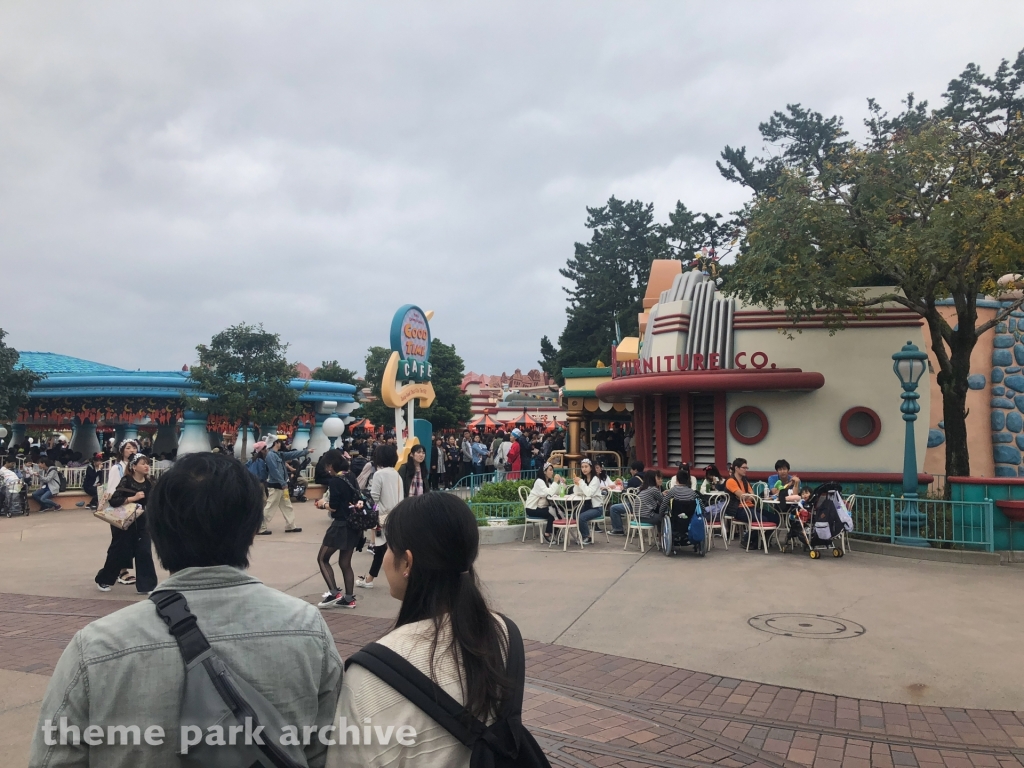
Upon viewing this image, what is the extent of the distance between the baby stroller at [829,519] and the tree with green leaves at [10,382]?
68.4 ft

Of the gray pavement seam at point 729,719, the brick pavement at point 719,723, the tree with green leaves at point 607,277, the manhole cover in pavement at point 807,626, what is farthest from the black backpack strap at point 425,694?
the tree with green leaves at point 607,277

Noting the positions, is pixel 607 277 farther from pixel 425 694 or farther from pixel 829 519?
pixel 425 694

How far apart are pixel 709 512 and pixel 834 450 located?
4.14m

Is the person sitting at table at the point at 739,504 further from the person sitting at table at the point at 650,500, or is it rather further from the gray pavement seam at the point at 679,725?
the gray pavement seam at the point at 679,725

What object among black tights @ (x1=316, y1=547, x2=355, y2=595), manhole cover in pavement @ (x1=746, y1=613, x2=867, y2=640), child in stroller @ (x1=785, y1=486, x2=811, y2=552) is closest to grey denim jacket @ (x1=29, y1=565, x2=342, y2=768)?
manhole cover in pavement @ (x1=746, y1=613, x2=867, y2=640)

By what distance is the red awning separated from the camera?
14266 mm

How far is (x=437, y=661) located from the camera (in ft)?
6.12

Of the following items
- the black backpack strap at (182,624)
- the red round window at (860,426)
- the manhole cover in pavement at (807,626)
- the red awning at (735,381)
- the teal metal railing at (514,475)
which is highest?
the red awning at (735,381)

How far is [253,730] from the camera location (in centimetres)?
176

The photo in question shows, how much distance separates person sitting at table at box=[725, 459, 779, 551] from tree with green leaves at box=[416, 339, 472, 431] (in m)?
35.1

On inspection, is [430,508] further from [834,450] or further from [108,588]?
[834,450]

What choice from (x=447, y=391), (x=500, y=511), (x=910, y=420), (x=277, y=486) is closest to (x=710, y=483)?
(x=910, y=420)

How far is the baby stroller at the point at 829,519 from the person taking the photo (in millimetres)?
10602

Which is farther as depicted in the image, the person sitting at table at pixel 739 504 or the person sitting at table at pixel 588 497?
the person sitting at table at pixel 588 497
